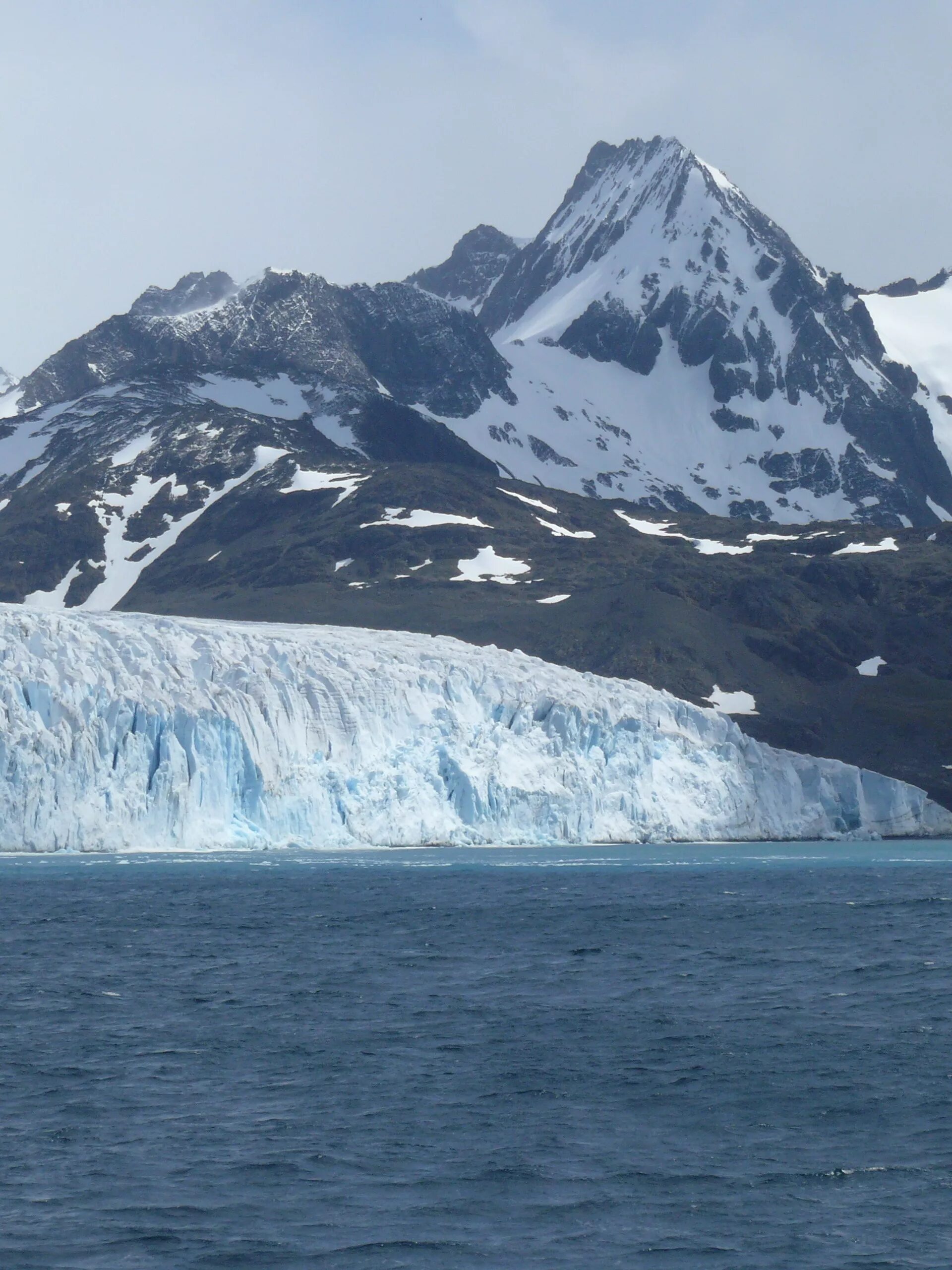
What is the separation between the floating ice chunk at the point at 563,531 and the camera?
181375 mm

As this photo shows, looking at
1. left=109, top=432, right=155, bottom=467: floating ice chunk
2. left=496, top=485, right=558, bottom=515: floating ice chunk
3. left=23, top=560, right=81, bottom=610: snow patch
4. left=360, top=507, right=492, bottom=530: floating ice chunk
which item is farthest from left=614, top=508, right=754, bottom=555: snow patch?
left=23, top=560, right=81, bottom=610: snow patch

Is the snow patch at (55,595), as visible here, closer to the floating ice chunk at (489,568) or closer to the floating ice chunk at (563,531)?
the floating ice chunk at (489,568)

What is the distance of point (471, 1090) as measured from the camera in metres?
21.3

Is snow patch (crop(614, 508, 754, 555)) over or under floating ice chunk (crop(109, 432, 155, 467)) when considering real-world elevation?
under

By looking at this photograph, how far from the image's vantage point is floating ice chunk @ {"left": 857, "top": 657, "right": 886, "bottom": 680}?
139225 mm

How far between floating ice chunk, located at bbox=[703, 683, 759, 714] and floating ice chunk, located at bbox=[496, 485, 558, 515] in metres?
70.1

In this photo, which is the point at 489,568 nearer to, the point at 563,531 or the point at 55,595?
the point at 563,531

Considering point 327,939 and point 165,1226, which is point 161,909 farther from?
point 165,1226

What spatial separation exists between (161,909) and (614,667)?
271 feet

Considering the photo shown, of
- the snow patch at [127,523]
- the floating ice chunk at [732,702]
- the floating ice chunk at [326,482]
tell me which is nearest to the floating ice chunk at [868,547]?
the floating ice chunk at [326,482]

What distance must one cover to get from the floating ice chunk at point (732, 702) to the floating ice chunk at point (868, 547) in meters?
59.8

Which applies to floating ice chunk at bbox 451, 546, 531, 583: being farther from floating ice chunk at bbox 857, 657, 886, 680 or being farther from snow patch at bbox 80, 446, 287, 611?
snow patch at bbox 80, 446, 287, 611

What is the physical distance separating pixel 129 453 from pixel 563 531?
175ft

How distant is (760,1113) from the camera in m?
20.2
